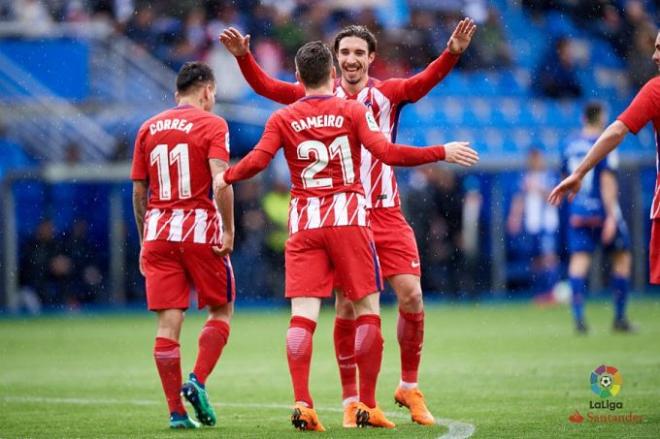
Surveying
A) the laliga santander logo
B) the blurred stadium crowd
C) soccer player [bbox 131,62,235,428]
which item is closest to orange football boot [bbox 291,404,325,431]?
soccer player [bbox 131,62,235,428]

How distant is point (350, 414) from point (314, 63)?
2047mm

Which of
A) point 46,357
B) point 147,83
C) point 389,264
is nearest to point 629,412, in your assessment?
point 389,264

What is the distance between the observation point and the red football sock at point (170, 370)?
7.83m

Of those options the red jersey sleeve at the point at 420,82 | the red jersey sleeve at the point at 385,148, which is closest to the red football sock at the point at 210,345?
the red jersey sleeve at the point at 385,148

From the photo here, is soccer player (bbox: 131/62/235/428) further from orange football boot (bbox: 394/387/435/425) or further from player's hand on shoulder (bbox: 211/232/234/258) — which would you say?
orange football boot (bbox: 394/387/435/425)

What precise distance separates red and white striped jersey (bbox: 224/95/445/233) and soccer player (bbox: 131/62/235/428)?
63 centimetres

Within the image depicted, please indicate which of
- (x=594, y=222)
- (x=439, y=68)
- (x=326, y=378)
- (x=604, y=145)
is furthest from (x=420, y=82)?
(x=594, y=222)

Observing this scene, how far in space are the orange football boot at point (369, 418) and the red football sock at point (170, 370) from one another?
3.59 ft

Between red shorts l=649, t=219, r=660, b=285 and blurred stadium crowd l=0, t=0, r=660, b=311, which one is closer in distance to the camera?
red shorts l=649, t=219, r=660, b=285

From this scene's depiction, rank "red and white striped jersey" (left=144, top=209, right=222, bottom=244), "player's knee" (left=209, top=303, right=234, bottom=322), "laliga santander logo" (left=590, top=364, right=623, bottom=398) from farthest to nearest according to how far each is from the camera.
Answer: "laliga santander logo" (left=590, top=364, right=623, bottom=398), "player's knee" (left=209, top=303, right=234, bottom=322), "red and white striped jersey" (left=144, top=209, right=222, bottom=244)

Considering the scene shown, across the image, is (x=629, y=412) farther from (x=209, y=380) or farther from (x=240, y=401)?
(x=209, y=380)

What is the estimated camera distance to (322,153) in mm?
7387

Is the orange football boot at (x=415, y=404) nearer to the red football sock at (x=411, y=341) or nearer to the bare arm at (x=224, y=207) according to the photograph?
the red football sock at (x=411, y=341)

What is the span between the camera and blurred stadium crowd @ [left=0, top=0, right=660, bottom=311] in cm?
2116
